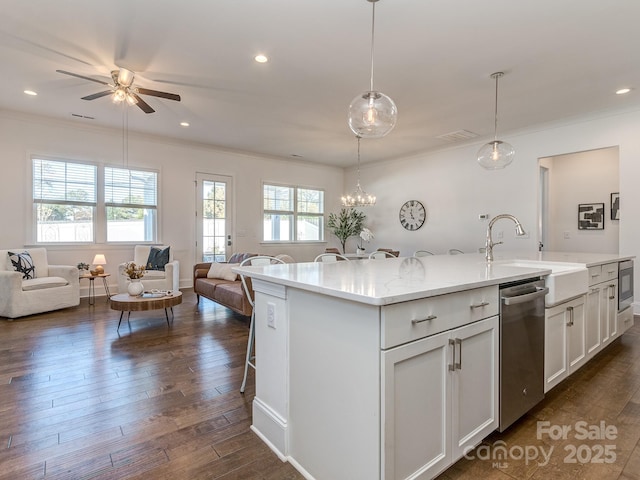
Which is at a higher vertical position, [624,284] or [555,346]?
[624,284]

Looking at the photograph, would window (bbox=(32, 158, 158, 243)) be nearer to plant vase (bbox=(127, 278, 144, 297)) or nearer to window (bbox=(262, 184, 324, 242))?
plant vase (bbox=(127, 278, 144, 297))

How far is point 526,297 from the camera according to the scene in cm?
181

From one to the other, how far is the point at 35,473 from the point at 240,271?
1305 millimetres

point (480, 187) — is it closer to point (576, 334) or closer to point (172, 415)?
point (576, 334)

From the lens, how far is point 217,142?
6516 millimetres

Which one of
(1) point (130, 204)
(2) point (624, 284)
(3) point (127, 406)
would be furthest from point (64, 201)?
(2) point (624, 284)

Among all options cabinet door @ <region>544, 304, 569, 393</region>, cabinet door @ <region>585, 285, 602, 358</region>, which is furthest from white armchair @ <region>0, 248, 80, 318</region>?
cabinet door @ <region>585, 285, 602, 358</region>

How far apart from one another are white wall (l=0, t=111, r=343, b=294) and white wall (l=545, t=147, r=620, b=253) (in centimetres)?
487

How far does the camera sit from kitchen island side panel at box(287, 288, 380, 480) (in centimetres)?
123

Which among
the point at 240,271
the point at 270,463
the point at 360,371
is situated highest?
the point at 240,271

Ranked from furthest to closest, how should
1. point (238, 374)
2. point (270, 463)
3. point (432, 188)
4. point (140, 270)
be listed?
point (432, 188) → point (140, 270) → point (238, 374) → point (270, 463)

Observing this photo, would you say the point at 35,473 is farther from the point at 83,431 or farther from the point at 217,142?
the point at 217,142

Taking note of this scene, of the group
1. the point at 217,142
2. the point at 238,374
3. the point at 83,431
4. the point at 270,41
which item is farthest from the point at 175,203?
the point at 83,431

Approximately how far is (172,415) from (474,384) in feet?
5.76
